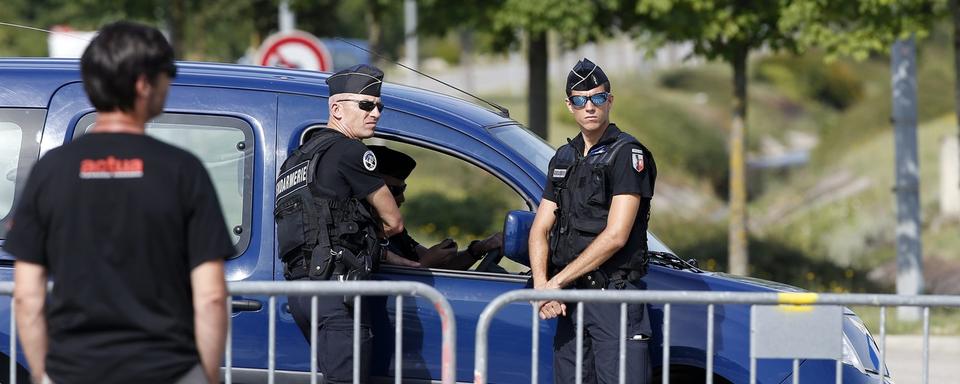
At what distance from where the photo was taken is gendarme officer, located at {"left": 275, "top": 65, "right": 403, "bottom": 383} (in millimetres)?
4672

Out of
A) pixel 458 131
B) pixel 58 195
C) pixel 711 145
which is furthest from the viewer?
pixel 711 145

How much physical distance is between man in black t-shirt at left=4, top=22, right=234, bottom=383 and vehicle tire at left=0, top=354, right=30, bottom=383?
66.8 inches

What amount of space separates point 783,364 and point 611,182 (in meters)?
0.92

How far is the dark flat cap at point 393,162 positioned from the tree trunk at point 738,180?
24.6 ft

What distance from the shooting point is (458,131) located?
5082 mm

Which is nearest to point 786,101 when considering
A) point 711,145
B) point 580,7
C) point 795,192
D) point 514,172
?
point 711,145

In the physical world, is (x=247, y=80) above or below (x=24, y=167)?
above

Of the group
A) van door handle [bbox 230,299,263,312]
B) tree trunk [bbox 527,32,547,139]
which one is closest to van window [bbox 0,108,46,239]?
van door handle [bbox 230,299,263,312]

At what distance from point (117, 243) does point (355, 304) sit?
1.47 meters

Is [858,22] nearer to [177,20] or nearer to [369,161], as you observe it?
[369,161]

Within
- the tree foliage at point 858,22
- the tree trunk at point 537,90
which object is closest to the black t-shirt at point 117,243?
the tree foliage at point 858,22

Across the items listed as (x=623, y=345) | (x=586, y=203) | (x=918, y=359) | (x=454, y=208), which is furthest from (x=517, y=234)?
(x=454, y=208)

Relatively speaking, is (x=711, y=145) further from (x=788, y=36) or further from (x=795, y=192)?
(x=788, y=36)

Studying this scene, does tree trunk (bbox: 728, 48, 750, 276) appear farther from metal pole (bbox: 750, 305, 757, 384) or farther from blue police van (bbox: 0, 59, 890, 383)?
metal pole (bbox: 750, 305, 757, 384)
